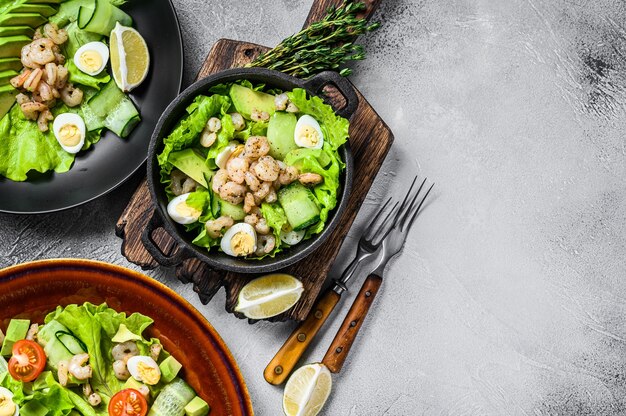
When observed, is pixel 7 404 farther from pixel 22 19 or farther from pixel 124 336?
pixel 22 19

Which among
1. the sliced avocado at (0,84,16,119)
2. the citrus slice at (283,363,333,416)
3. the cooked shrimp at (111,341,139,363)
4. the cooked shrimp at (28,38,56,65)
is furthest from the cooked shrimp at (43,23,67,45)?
the citrus slice at (283,363,333,416)

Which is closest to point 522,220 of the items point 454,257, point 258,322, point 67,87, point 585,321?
point 454,257

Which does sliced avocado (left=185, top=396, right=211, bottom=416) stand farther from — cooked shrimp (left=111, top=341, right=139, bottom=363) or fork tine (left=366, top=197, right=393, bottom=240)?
fork tine (left=366, top=197, right=393, bottom=240)

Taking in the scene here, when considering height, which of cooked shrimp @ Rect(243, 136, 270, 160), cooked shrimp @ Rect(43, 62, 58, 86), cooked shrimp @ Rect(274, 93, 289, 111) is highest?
cooked shrimp @ Rect(274, 93, 289, 111)

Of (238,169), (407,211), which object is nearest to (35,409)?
(238,169)

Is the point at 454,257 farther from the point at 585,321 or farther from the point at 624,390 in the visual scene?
the point at 624,390

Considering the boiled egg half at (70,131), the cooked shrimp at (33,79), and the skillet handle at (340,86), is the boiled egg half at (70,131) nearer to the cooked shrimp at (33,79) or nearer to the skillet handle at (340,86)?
the cooked shrimp at (33,79)
